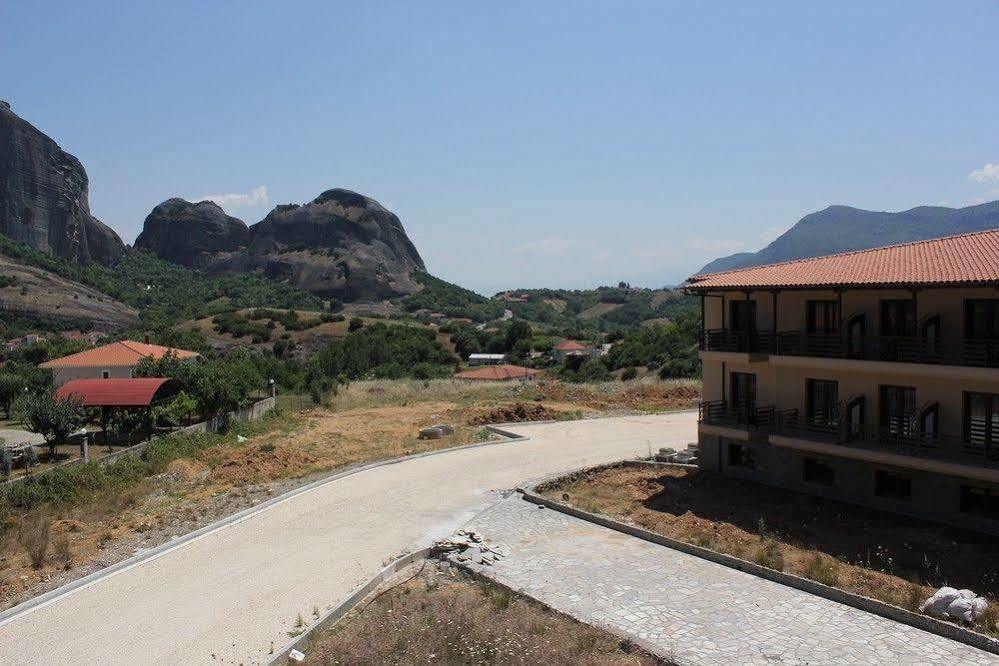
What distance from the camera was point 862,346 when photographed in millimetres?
17750

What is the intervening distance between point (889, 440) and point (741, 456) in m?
4.61

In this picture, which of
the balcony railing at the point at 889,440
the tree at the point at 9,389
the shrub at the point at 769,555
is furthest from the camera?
the tree at the point at 9,389

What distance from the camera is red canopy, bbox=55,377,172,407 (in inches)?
1105

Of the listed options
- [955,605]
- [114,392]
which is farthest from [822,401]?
[114,392]

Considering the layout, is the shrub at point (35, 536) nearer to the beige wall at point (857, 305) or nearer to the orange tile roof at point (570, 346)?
the beige wall at point (857, 305)

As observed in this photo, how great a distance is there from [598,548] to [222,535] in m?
8.29

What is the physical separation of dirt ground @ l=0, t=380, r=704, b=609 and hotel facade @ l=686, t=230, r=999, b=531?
11.1m

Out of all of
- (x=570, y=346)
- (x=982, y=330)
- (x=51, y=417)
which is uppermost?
(x=982, y=330)

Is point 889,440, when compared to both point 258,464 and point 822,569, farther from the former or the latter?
point 258,464

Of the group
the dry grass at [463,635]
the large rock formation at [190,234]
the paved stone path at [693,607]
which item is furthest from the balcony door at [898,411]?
the large rock formation at [190,234]

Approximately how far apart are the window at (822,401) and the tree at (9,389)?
36091 millimetres

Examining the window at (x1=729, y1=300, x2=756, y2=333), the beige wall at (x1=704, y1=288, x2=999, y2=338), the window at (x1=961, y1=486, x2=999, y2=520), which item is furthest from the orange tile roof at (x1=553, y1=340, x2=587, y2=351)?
the window at (x1=961, y1=486, x2=999, y2=520)

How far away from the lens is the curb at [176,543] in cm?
1278

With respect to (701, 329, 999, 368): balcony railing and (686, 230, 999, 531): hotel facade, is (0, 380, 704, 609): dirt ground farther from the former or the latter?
(701, 329, 999, 368): balcony railing
